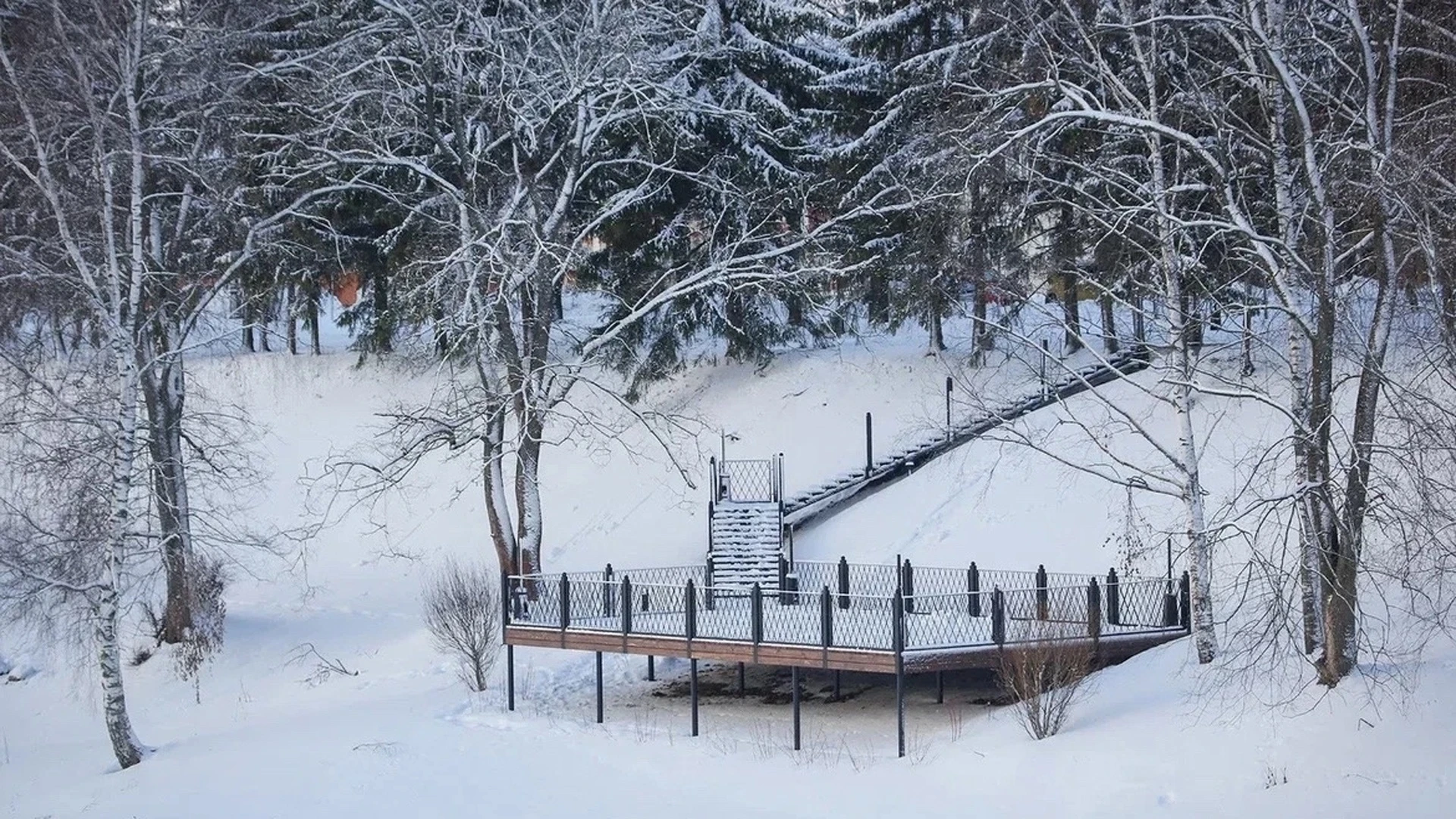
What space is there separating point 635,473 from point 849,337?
7.78 metres

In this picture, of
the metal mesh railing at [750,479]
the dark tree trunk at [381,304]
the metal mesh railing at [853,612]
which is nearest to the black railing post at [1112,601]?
the metal mesh railing at [853,612]

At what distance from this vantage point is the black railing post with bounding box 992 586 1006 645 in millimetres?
15328

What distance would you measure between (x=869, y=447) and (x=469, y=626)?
9475mm

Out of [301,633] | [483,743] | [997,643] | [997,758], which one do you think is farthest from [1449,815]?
[301,633]

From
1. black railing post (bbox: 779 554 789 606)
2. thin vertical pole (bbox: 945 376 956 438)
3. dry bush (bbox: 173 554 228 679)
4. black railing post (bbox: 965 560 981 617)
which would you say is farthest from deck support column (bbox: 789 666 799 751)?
dry bush (bbox: 173 554 228 679)

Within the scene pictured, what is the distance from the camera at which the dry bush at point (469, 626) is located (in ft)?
61.4

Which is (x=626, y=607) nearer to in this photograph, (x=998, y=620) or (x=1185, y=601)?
(x=998, y=620)

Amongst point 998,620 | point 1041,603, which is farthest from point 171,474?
point 1041,603

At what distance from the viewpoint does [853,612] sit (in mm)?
16484

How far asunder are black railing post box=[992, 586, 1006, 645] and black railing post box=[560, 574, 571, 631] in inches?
227

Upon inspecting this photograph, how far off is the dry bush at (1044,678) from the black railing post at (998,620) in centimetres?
16

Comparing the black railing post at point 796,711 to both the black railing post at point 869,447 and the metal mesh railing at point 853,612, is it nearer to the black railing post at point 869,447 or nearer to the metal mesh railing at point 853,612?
the metal mesh railing at point 853,612

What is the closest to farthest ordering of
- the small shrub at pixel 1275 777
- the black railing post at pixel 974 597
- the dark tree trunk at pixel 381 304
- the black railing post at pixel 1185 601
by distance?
the small shrub at pixel 1275 777, the black railing post at pixel 1185 601, the black railing post at pixel 974 597, the dark tree trunk at pixel 381 304

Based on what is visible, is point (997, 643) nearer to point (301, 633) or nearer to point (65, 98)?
point (301, 633)
